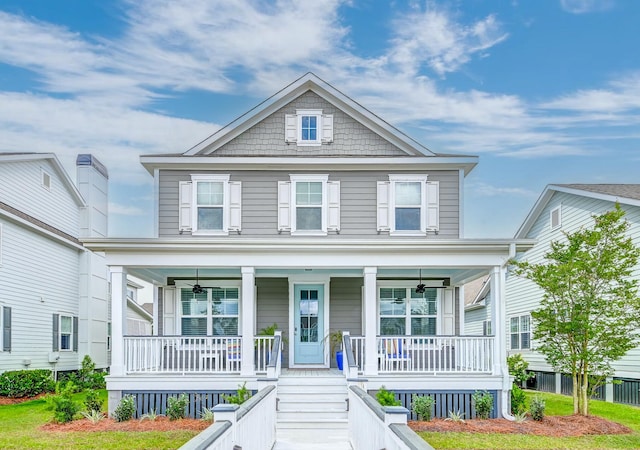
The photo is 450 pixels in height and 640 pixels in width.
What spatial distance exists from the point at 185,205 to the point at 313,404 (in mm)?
6193

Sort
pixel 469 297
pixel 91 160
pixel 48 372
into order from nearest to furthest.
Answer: pixel 48 372
pixel 91 160
pixel 469 297

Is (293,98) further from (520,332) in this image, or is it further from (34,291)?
(520,332)

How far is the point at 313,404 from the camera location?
543 inches

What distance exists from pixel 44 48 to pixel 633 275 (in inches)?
767

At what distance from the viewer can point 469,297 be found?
34.3 m

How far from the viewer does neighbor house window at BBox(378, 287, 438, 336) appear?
1809 cm

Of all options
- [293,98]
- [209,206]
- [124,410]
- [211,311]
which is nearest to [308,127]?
[293,98]

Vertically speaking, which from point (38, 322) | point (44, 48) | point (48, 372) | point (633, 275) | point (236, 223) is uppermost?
point (44, 48)

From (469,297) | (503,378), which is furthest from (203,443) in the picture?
(469,297)

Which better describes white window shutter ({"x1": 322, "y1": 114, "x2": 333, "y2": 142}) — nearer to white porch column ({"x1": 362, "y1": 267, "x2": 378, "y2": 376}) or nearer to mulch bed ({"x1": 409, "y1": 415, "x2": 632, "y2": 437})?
white porch column ({"x1": 362, "y1": 267, "x2": 378, "y2": 376})

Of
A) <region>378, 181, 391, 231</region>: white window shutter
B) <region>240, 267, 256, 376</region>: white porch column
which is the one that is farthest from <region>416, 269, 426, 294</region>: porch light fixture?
<region>240, 267, 256, 376</region>: white porch column

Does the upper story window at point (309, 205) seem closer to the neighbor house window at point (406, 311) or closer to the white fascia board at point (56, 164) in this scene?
the neighbor house window at point (406, 311)

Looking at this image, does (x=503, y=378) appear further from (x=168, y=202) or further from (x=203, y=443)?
(x=203, y=443)

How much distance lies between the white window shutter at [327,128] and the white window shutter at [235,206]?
2525 mm
